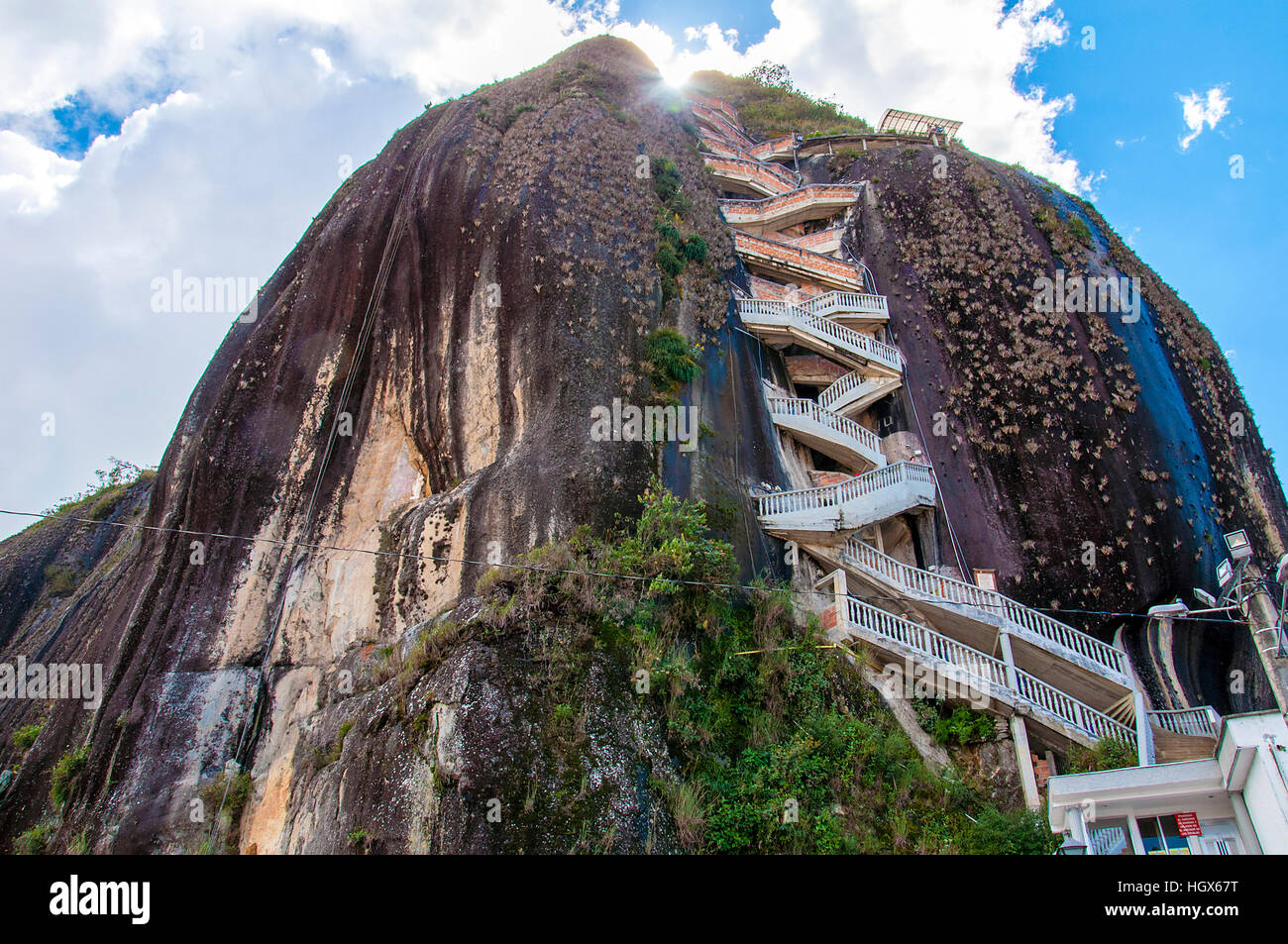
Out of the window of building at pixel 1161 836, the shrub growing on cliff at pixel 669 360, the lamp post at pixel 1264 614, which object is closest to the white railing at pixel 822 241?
the shrub growing on cliff at pixel 669 360

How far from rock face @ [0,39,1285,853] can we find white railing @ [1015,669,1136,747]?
469 cm

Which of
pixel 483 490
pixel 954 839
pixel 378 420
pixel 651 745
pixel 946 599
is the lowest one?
pixel 954 839

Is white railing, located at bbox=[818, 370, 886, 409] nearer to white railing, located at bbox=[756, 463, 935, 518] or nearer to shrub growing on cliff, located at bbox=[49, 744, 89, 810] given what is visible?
white railing, located at bbox=[756, 463, 935, 518]

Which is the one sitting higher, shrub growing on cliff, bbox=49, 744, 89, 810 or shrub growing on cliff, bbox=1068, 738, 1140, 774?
shrub growing on cliff, bbox=49, 744, 89, 810

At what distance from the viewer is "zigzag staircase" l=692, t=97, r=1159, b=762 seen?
15.4 m

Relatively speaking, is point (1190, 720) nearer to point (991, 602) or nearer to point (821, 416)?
point (991, 602)

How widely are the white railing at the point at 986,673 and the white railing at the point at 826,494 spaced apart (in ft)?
10.0

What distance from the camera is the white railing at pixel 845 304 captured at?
83.1ft

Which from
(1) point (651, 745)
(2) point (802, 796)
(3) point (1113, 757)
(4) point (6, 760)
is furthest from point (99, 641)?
(3) point (1113, 757)

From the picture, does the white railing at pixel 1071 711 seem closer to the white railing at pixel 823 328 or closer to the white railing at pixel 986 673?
the white railing at pixel 986 673

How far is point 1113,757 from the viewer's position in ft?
45.4

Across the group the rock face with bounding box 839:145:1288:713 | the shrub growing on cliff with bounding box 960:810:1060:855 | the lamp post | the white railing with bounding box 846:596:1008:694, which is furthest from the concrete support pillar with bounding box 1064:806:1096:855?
A: the rock face with bounding box 839:145:1288:713

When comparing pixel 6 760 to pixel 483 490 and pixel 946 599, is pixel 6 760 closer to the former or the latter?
pixel 483 490

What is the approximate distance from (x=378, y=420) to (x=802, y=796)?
13860 mm
